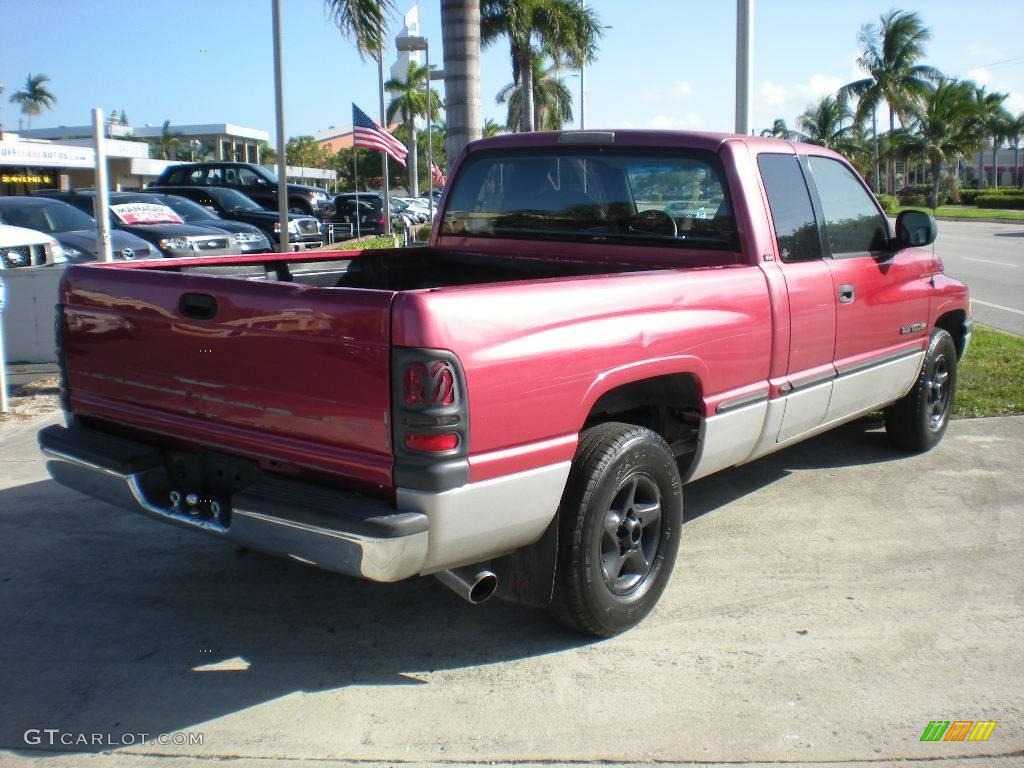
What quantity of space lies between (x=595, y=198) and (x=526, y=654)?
2416 mm

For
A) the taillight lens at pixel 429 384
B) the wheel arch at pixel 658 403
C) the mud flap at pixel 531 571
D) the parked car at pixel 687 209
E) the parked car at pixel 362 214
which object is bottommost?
the mud flap at pixel 531 571

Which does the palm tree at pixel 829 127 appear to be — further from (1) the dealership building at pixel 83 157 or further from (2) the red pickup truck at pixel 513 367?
(2) the red pickup truck at pixel 513 367

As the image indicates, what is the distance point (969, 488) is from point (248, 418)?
4.30m

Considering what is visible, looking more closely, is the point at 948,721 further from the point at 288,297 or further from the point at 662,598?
the point at 288,297

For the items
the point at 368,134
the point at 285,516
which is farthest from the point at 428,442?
the point at 368,134

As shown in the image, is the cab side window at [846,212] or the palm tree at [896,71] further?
the palm tree at [896,71]

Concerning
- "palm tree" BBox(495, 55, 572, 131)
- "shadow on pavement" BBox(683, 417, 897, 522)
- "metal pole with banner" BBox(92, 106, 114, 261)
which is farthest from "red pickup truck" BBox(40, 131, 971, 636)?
"palm tree" BBox(495, 55, 572, 131)

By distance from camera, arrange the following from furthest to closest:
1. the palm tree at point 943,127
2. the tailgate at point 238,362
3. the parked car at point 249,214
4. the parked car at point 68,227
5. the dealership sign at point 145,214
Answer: the palm tree at point 943,127, the parked car at point 249,214, the dealership sign at point 145,214, the parked car at point 68,227, the tailgate at point 238,362

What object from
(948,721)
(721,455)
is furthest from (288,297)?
(948,721)

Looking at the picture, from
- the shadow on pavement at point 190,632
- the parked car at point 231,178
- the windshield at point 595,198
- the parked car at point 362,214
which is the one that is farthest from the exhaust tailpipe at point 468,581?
the parked car at point 362,214

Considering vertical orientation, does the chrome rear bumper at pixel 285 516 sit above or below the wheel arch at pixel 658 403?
below

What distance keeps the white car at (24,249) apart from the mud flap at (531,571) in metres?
8.28

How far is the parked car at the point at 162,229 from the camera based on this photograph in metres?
14.9

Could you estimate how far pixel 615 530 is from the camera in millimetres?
4004
